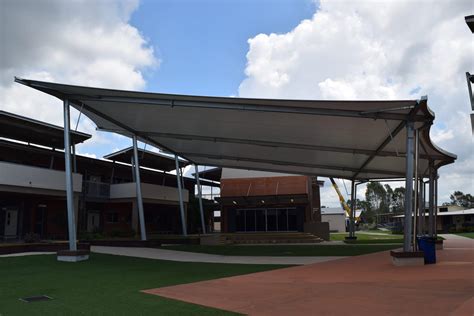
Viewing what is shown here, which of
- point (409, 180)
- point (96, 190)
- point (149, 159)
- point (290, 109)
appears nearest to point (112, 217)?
point (96, 190)

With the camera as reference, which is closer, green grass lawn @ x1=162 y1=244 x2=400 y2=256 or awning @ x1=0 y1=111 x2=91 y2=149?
green grass lawn @ x1=162 y1=244 x2=400 y2=256

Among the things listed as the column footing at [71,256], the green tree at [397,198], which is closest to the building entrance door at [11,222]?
the column footing at [71,256]

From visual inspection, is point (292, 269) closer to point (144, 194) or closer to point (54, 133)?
point (54, 133)

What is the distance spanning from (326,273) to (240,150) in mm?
12460

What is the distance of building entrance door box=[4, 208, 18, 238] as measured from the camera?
89.6 ft

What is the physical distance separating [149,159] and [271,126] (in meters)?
21.5

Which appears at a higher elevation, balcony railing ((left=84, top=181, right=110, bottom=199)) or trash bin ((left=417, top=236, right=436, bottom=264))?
balcony railing ((left=84, top=181, right=110, bottom=199))

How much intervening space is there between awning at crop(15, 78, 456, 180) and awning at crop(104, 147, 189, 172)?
847 centimetres

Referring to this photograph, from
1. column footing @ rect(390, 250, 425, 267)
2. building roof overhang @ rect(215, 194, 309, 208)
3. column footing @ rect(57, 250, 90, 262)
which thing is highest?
building roof overhang @ rect(215, 194, 309, 208)

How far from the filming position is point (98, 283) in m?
9.92

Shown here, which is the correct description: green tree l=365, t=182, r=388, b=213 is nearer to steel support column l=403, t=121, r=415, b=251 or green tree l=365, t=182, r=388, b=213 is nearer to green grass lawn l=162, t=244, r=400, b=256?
green grass lawn l=162, t=244, r=400, b=256

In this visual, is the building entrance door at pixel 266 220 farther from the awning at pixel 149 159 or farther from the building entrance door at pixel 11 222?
the building entrance door at pixel 11 222

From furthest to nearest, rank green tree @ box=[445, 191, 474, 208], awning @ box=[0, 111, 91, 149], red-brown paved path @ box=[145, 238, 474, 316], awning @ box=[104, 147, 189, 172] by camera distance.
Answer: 1. green tree @ box=[445, 191, 474, 208]
2. awning @ box=[104, 147, 189, 172]
3. awning @ box=[0, 111, 91, 149]
4. red-brown paved path @ box=[145, 238, 474, 316]

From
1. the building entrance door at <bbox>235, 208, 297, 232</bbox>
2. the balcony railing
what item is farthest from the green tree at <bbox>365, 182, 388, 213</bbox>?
the balcony railing
